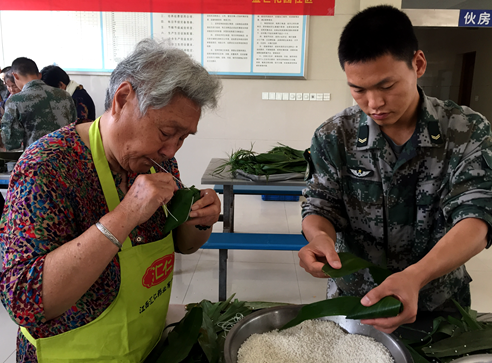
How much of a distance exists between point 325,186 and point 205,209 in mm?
498

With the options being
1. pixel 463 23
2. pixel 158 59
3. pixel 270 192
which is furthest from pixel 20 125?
pixel 463 23

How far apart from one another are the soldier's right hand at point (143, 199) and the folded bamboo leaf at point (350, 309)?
0.52 m

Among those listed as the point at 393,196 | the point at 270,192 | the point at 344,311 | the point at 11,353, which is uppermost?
the point at 393,196

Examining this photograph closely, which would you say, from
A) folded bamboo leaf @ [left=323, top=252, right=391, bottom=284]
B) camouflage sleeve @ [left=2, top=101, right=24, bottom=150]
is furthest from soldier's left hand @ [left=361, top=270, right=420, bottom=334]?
camouflage sleeve @ [left=2, top=101, right=24, bottom=150]

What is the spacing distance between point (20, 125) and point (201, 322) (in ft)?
12.2

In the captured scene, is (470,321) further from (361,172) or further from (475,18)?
(475,18)

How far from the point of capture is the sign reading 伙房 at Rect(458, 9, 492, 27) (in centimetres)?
504

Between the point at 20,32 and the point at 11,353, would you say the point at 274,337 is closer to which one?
the point at 11,353

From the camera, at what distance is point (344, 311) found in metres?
1.05

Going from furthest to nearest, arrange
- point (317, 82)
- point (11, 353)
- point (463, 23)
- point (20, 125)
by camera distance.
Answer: point (317, 82), point (463, 23), point (20, 125), point (11, 353)

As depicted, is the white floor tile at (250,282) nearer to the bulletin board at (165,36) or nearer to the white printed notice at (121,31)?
the bulletin board at (165,36)

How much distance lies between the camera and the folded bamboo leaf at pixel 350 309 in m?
0.96

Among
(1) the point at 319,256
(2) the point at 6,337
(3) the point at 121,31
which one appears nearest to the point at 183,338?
(1) the point at 319,256

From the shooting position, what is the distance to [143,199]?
1.04 meters
